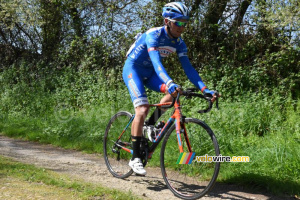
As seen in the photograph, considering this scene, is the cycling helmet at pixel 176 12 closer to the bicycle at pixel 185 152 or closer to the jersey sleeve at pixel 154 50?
the jersey sleeve at pixel 154 50

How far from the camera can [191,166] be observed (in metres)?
4.45

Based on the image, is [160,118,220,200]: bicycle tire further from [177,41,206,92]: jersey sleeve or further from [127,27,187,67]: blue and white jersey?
[127,27,187,67]: blue and white jersey

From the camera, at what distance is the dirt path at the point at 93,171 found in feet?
13.6

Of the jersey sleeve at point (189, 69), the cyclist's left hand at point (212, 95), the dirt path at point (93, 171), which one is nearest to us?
the cyclist's left hand at point (212, 95)

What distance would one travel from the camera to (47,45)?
47.7ft

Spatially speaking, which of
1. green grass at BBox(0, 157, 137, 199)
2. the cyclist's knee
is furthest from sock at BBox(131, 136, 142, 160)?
green grass at BBox(0, 157, 137, 199)

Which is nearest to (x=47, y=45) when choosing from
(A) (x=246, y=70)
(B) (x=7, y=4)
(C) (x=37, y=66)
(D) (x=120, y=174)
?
(C) (x=37, y=66)

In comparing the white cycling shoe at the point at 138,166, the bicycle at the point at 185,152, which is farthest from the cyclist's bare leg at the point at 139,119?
the white cycling shoe at the point at 138,166

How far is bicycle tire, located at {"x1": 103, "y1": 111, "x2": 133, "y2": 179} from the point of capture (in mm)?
5161

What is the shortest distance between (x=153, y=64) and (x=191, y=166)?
60.1 inches

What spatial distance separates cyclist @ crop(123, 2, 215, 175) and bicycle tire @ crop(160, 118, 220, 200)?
1.29 feet

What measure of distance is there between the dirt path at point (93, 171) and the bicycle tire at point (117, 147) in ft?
0.47

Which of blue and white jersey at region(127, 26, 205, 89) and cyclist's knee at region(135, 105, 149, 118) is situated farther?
cyclist's knee at region(135, 105, 149, 118)

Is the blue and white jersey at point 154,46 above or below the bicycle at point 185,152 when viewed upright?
above
